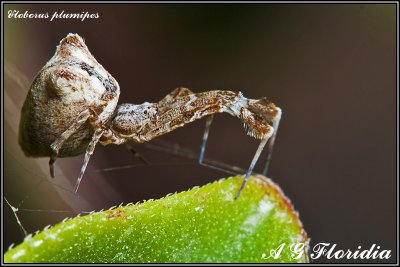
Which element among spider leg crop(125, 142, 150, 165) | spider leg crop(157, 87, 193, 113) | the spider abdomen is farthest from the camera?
spider leg crop(125, 142, 150, 165)

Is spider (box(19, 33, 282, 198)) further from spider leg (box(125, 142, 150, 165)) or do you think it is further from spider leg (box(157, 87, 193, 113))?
spider leg (box(125, 142, 150, 165))

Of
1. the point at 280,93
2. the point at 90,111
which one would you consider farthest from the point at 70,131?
the point at 280,93

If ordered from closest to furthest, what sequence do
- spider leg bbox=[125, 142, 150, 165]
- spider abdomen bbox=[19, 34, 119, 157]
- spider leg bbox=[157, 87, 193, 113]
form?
spider abdomen bbox=[19, 34, 119, 157] → spider leg bbox=[157, 87, 193, 113] → spider leg bbox=[125, 142, 150, 165]

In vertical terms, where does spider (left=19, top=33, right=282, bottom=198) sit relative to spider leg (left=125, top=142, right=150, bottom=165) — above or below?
above

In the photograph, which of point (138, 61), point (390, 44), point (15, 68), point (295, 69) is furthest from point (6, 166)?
point (390, 44)

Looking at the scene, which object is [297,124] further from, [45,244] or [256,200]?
[45,244]

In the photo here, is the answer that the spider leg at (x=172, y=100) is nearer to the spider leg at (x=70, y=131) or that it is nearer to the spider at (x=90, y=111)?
the spider at (x=90, y=111)

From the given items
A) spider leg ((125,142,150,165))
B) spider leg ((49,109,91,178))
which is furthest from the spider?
spider leg ((125,142,150,165))
